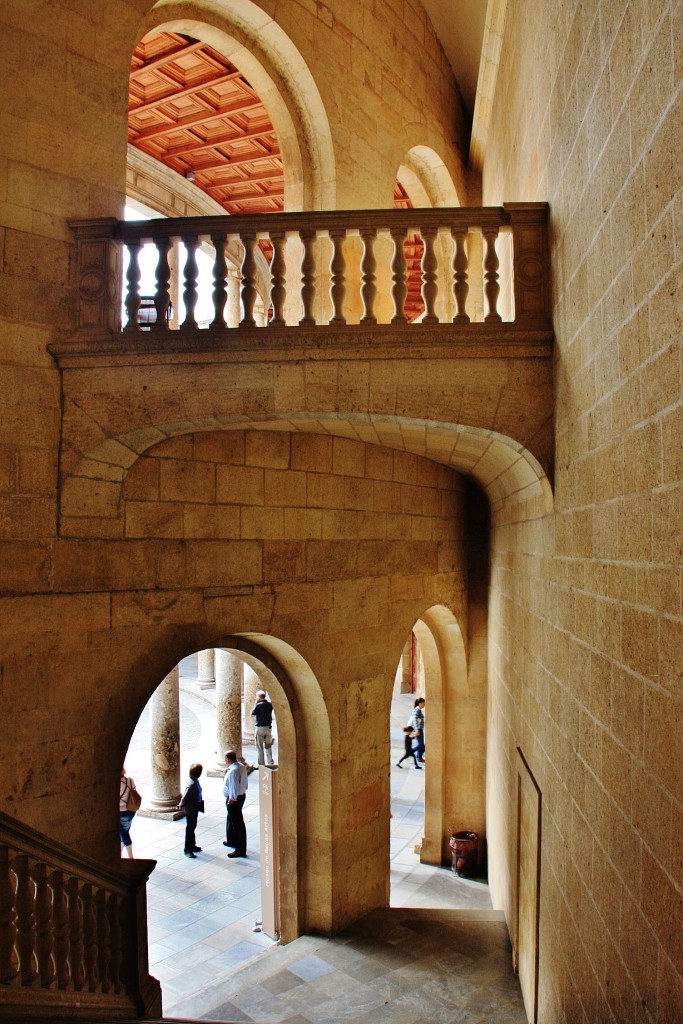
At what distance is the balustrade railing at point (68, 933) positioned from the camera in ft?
10.5

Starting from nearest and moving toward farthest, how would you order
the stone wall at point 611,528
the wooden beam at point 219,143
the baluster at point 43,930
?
1. the stone wall at point 611,528
2. the baluster at point 43,930
3. the wooden beam at point 219,143

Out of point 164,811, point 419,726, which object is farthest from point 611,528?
point 419,726

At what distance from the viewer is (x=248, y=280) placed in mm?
4984

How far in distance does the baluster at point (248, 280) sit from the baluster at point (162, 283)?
1.80ft

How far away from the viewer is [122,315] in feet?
17.3

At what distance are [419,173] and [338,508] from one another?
20.3 feet

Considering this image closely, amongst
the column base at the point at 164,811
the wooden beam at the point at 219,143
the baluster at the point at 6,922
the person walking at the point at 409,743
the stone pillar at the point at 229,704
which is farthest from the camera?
the person walking at the point at 409,743

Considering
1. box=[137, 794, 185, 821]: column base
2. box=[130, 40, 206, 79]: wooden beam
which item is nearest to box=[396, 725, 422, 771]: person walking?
box=[137, 794, 185, 821]: column base

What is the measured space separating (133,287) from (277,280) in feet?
3.38

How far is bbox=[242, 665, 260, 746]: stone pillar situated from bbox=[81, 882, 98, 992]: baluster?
8.20 meters

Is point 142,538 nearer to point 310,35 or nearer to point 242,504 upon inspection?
point 242,504

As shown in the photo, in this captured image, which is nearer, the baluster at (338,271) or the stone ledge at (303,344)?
the stone ledge at (303,344)

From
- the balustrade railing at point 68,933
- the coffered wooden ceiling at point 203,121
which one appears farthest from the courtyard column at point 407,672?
the balustrade railing at point 68,933

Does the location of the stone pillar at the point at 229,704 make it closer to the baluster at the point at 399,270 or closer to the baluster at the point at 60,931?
the baluster at the point at 60,931
